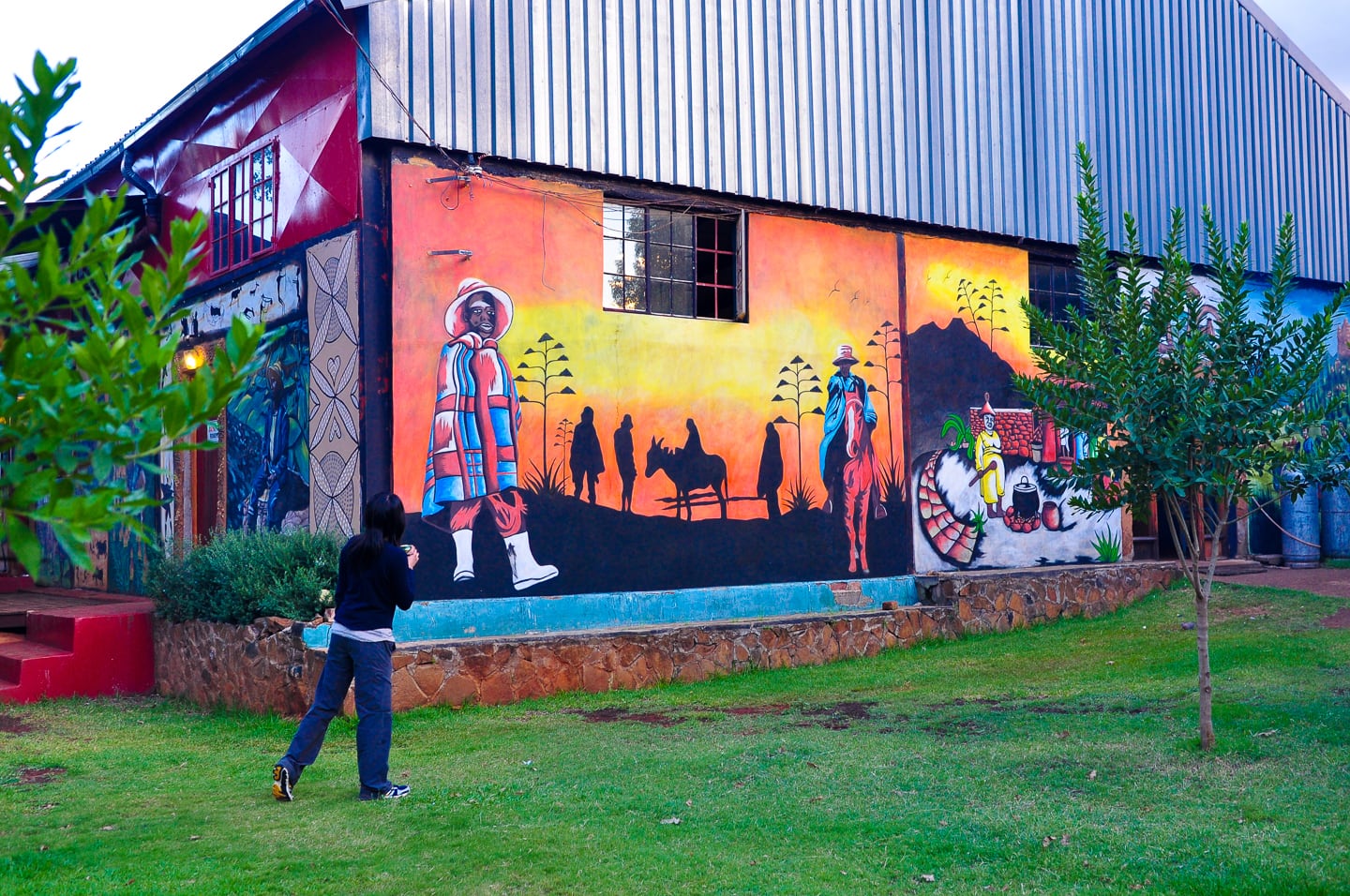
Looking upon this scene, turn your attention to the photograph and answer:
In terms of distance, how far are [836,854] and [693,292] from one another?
8373mm

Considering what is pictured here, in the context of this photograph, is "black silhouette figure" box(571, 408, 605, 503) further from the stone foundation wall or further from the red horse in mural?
the red horse in mural

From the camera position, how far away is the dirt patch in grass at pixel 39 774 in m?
7.67

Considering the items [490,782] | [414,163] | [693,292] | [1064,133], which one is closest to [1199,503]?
[490,782]

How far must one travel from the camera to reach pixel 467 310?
11.2m

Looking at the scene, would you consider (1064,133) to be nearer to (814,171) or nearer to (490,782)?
(814,171)

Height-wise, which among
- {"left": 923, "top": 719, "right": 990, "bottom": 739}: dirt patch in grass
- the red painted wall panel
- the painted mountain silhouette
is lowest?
{"left": 923, "top": 719, "right": 990, "bottom": 739}: dirt patch in grass

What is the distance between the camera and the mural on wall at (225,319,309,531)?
11727mm

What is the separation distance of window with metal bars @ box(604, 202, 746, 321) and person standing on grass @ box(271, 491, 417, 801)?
Answer: 575 centimetres

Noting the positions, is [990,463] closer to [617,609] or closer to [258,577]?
[617,609]

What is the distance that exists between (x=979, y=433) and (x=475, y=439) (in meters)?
7.29

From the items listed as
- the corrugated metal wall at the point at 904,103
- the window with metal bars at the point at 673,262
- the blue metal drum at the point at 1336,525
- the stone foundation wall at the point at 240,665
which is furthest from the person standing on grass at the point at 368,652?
the blue metal drum at the point at 1336,525

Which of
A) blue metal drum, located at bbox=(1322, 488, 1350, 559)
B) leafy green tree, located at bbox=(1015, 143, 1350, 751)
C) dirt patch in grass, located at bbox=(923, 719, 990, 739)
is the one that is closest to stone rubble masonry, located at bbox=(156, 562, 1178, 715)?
dirt patch in grass, located at bbox=(923, 719, 990, 739)

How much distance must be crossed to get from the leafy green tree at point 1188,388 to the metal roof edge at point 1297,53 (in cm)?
1281

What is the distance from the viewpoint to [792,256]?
13.6 metres
